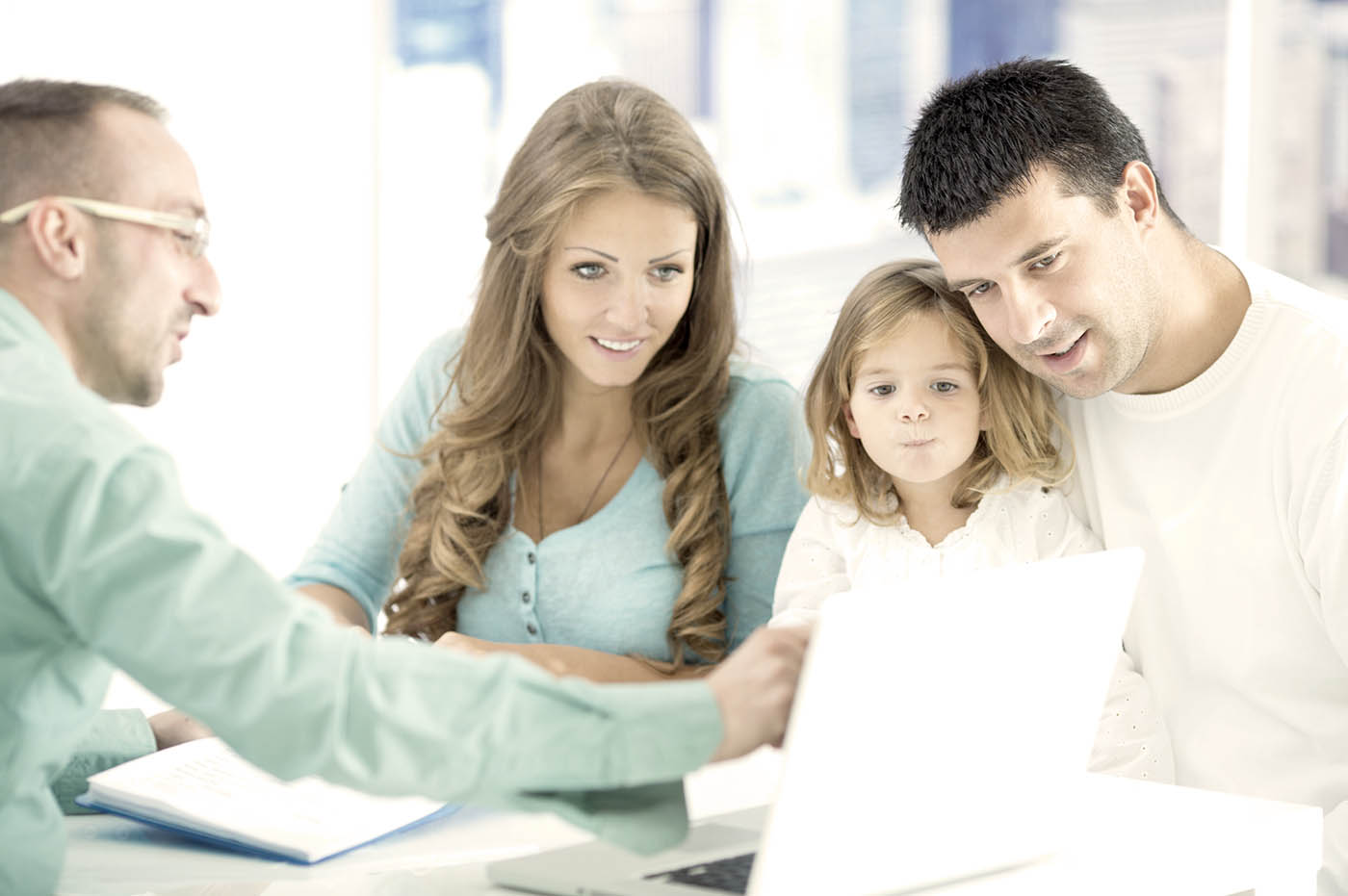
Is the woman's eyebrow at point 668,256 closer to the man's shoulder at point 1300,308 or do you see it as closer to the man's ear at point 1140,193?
the man's ear at point 1140,193

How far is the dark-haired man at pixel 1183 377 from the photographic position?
1.80 meters

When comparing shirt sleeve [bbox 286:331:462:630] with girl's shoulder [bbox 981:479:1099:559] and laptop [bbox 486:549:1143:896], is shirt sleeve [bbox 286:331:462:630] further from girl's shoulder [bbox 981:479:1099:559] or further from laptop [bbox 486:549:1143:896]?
laptop [bbox 486:549:1143:896]

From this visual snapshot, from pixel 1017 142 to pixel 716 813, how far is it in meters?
0.89

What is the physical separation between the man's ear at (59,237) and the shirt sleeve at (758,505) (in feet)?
4.00

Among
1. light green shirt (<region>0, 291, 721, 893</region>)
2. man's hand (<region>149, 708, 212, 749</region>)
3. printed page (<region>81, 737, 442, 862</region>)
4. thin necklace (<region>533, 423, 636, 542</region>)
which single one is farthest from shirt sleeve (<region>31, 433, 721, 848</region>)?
thin necklace (<region>533, 423, 636, 542</region>)

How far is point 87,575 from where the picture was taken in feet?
3.44

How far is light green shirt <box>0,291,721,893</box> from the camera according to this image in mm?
1043

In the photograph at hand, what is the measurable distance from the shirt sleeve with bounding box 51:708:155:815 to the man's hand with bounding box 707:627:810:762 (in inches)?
31.6

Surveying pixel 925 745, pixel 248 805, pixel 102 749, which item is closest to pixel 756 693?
pixel 925 745

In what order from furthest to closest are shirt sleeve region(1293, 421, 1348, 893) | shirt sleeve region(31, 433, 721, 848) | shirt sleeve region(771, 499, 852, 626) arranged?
shirt sleeve region(771, 499, 852, 626)
shirt sleeve region(1293, 421, 1348, 893)
shirt sleeve region(31, 433, 721, 848)

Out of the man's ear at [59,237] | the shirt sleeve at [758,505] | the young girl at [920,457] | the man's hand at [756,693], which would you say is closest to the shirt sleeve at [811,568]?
the young girl at [920,457]

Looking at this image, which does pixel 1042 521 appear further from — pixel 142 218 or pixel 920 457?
pixel 142 218

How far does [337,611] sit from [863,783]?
146cm

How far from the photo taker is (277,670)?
1040 mm
